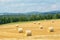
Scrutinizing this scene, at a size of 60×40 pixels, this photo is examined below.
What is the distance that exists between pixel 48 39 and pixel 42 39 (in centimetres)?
58

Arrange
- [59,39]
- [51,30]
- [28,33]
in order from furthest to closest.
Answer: [51,30] → [28,33] → [59,39]

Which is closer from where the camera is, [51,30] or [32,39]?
[32,39]

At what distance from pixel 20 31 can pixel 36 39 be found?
8905mm

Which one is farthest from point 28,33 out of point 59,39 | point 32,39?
point 59,39

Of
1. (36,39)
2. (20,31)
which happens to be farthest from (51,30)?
(36,39)

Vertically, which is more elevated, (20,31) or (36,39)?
(36,39)

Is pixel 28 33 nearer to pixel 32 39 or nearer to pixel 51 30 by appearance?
pixel 32 39

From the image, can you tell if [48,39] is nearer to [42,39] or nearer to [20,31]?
[42,39]

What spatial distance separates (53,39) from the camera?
19.7 metres

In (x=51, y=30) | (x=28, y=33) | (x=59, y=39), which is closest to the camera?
(x=59, y=39)

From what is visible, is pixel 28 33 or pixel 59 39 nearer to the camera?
pixel 59 39

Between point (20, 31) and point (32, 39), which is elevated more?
point (32, 39)

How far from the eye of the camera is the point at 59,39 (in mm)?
19562

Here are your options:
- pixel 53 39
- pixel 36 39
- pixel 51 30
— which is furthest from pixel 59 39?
pixel 51 30
